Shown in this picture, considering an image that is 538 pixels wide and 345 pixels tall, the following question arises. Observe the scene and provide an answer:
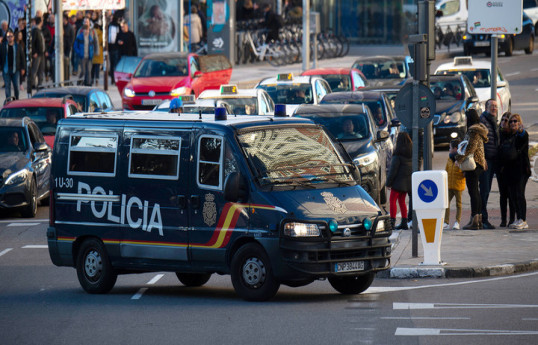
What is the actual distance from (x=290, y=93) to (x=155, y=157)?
14783 millimetres

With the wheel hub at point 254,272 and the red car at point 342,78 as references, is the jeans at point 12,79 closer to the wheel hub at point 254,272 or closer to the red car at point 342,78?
the red car at point 342,78

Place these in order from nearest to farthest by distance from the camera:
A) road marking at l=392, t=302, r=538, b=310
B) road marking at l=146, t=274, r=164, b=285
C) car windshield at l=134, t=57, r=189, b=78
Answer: road marking at l=392, t=302, r=538, b=310
road marking at l=146, t=274, r=164, b=285
car windshield at l=134, t=57, r=189, b=78

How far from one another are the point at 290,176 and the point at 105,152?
99.4 inches

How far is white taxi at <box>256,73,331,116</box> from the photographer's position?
28.1m

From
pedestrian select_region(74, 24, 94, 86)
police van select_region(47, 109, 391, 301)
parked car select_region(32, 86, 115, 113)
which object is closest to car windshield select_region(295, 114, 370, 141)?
police van select_region(47, 109, 391, 301)

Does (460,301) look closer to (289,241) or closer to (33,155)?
(289,241)

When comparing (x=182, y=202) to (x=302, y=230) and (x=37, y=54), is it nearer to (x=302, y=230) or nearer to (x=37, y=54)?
(x=302, y=230)

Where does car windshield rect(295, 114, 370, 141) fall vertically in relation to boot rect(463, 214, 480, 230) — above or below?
above

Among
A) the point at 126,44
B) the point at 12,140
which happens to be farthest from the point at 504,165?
the point at 126,44

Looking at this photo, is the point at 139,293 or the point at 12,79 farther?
the point at 12,79

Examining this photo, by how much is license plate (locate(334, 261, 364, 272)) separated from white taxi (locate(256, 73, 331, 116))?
1518 centimetres

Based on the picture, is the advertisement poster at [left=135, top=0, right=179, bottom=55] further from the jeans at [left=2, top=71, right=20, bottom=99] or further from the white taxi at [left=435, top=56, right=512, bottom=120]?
the white taxi at [left=435, top=56, right=512, bottom=120]

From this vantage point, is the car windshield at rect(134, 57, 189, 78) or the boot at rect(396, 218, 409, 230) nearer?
the boot at rect(396, 218, 409, 230)

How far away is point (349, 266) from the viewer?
42.1ft
